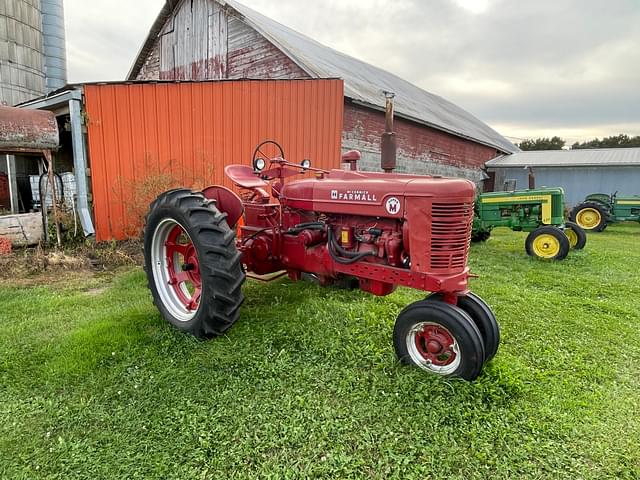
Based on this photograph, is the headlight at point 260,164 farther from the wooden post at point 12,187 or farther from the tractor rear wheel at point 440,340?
the wooden post at point 12,187

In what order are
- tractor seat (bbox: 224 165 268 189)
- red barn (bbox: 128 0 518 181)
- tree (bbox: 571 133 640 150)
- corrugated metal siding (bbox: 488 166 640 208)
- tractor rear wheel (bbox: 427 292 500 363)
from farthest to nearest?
tree (bbox: 571 133 640 150) < corrugated metal siding (bbox: 488 166 640 208) < red barn (bbox: 128 0 518 181) < tractor seat (bbox: 224 165 268 189) < tractor rear wheel (bbox: 427 292 500 363)

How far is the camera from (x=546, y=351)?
2.97m

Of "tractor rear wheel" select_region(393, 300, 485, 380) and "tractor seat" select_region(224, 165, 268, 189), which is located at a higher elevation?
"tractor seat" select_region(224, 165, 268, 189)

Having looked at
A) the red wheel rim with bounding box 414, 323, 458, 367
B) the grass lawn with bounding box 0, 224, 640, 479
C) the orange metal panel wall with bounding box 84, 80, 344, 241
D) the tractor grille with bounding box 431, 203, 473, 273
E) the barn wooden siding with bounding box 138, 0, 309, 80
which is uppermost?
the barn wooden siding with bounding box 138, 0, 309, 80

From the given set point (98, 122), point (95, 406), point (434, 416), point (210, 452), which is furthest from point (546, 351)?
point (98, 122)

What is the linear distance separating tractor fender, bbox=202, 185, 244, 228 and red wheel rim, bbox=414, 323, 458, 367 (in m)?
1.63

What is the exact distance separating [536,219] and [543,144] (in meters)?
36.6

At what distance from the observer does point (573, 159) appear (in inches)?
679

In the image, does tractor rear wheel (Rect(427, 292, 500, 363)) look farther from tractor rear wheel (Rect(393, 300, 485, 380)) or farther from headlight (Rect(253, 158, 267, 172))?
headlight (Rect(253, 158, 267, 172))

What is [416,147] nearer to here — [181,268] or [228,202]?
[228,202]

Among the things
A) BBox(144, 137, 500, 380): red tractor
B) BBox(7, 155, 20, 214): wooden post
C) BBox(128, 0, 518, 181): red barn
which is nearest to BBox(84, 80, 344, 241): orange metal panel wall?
BBox(128, 0, 518, 181): red barn

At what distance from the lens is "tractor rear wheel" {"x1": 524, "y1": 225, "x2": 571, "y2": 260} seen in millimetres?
6387

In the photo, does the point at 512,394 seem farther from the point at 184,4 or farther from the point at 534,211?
the point at 184,4

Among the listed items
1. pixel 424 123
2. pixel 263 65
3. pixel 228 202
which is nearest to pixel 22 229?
pixel 228 202
